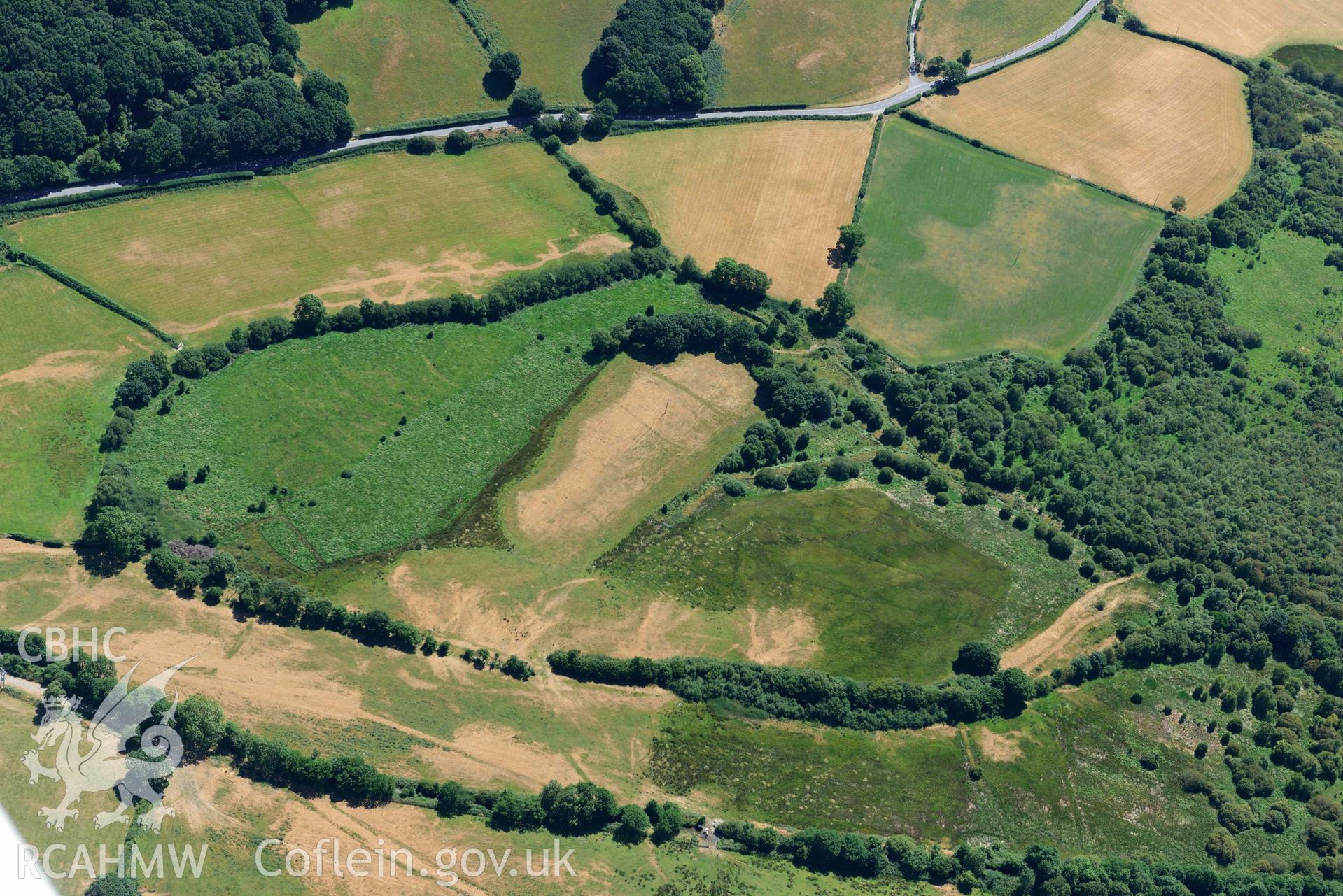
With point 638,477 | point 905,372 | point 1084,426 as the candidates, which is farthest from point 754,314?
point 1084,426

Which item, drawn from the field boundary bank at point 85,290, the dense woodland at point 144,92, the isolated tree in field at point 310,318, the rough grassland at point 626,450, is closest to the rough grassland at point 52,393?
the field boundary bank at point 85,290

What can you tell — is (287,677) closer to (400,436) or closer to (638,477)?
(400,436)

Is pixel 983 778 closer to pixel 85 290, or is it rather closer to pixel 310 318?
pixel 310 318

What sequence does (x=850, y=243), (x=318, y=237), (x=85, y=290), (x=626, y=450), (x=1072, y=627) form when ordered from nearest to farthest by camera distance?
1. (x=1072, y=627)
2. (x=626, y=450)
3. (x=85, y=290)
4. (x=318, y=237)
5. (x=850, y=243)

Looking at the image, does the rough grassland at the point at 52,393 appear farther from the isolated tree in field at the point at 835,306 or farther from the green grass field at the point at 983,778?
the isolated tree in field at the point at 835,306

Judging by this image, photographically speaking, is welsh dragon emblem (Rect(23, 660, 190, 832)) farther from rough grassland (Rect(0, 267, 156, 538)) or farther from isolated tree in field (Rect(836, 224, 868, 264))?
isolated tree in field (Rect(836, 224, 868, 264))

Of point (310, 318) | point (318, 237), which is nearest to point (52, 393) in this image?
point (310, 318)

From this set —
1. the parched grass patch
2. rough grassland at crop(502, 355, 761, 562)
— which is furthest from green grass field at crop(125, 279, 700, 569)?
the parched grass patch
